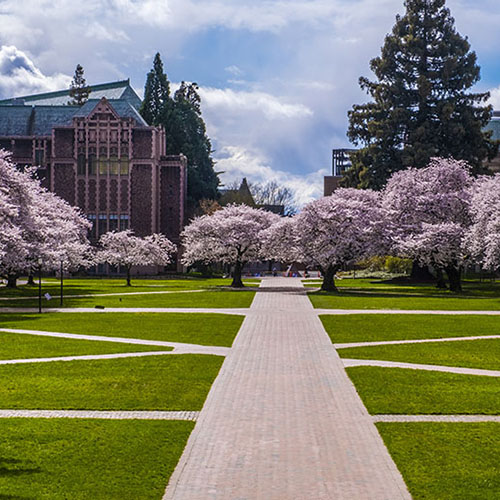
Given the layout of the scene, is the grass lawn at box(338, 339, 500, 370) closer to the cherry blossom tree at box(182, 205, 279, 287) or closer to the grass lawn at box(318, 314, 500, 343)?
the grass lawn at box(318, 314, 500, 343)

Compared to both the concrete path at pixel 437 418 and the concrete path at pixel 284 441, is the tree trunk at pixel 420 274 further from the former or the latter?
the concrete path at pixel 437 418

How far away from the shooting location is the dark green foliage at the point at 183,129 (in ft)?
310

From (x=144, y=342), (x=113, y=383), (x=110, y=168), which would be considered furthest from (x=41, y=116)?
(x=113, y=383)

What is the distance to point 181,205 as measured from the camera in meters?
89.9

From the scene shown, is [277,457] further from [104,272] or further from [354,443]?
[104,272]

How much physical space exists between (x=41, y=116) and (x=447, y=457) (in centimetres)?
9285

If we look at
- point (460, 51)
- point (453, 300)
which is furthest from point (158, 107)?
point (453, 300)

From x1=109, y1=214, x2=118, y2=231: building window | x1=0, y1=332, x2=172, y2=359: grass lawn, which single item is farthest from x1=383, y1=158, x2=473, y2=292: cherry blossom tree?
x1=109, y1=214, x2=118, y2=231: building window

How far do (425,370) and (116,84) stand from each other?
9602 cm

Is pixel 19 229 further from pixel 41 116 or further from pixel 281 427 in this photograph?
pixel 41 116

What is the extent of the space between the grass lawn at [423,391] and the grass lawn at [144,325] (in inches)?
232

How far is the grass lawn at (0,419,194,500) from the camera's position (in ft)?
26.3

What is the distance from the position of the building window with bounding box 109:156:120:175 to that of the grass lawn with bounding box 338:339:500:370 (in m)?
70.9

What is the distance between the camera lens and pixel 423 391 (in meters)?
13.6
